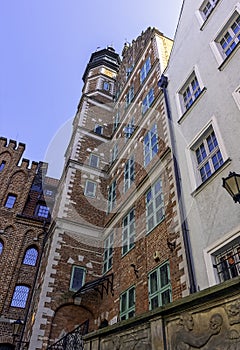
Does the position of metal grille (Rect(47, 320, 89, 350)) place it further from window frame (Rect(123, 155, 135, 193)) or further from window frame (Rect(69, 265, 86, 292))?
window frame (Rect(123, 155, 135, 193))

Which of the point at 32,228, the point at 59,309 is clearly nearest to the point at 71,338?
the point at 59,309

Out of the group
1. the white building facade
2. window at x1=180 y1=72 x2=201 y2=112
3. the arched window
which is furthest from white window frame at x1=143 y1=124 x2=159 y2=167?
the arched window

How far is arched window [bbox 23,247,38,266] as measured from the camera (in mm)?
17425

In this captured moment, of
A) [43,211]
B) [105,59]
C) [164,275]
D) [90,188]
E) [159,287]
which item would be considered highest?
[105,59]

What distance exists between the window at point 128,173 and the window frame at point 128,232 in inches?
66.1

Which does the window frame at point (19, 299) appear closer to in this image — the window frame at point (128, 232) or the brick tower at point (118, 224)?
the brick tower at point (118, 224)

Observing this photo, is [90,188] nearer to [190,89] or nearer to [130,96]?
Answer: [130,96]

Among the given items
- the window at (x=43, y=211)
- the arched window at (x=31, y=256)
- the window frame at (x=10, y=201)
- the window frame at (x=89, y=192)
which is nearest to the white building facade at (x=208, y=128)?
the window frame at (x=89, y=192)

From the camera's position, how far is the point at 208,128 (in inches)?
343

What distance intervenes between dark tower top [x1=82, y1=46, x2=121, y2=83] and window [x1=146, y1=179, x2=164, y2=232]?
20.5 m

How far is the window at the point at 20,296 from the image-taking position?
1566 centimetres

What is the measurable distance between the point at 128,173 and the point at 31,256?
332 inches

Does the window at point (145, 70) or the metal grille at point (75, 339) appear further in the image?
the window at point (145, 70)

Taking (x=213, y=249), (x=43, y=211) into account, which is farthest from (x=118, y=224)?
(x=43, y=211)
